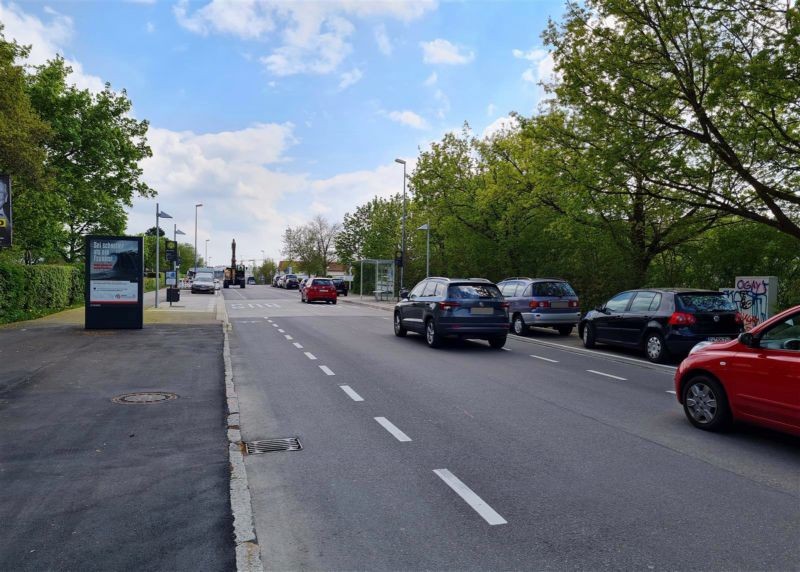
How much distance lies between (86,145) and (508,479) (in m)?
29.2

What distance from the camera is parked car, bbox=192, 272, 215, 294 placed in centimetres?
4975

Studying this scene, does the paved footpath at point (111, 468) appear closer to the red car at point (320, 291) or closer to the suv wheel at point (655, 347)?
the suv wheel at point (655, 347)

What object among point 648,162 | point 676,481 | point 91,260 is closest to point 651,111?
point 648,162

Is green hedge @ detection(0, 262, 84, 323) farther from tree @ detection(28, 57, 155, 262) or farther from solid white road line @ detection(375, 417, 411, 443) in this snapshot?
solid white road line @ detection(375, 417, 411, 443)

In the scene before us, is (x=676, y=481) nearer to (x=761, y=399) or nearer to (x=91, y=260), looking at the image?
(x=761, y=399)

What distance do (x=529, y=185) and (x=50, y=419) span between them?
21.5m

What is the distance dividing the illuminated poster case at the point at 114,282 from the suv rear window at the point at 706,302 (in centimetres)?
1353

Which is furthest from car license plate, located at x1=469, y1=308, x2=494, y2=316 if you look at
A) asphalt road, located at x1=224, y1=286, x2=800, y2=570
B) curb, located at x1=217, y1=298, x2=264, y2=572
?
curb, located at x1=217, y1=298, x2=264, y2=572

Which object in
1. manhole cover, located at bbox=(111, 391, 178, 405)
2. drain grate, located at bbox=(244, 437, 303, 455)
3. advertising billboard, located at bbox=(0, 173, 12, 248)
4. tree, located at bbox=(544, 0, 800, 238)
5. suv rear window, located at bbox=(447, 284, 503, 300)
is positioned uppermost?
tree, located at bbox=(544, 0, 800, 238)

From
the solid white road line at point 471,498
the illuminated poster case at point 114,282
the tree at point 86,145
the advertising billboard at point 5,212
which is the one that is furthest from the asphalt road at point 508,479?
the tree at point 86,145

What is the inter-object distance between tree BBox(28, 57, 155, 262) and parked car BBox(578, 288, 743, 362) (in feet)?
78.1

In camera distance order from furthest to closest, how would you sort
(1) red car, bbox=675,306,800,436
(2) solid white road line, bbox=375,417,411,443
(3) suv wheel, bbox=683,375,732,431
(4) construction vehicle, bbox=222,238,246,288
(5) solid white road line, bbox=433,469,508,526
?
(4) construction vehicle, bbox=222,238,246,288 < (3) suv wheel, bbox=683,375,732,431 < (2) solid white road line, bbox=375,417,411,443 < (1) red car, bbox=675,306,800,436 < (5) solid white road line, bbox=433,469,508,526

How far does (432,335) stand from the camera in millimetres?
14242

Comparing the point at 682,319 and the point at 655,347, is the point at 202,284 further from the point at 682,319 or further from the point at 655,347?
the point at 682,319
